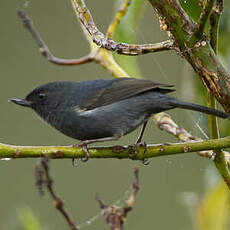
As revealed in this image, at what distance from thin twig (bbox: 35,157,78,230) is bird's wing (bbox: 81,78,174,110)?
5.04 feet

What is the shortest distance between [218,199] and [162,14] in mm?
905

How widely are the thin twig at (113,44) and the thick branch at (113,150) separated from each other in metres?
0.43

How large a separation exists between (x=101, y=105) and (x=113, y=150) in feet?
2.91

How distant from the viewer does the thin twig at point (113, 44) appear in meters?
2.13

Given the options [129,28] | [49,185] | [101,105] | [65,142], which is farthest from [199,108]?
[65,142]

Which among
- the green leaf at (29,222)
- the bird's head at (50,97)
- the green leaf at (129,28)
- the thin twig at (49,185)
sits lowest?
the green leaf at (29,222)

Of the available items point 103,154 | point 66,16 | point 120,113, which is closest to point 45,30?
point 66,16

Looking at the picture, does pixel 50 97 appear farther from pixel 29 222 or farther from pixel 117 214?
pixel 117 214

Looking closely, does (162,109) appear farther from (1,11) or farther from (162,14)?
(1,11)

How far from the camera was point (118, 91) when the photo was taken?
3.12 m

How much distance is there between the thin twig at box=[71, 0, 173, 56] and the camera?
2.13 meters

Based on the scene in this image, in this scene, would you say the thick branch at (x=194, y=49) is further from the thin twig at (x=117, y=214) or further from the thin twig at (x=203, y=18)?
the thin twig at (x=117, y=214)

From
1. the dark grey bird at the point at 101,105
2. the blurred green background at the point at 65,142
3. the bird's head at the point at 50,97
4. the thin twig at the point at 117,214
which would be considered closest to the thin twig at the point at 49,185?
the thin twig at the point at 117,214

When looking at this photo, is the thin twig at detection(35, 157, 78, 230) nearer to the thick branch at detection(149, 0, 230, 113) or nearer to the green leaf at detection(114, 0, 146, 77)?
the thick branch at detection(149, 0, 230, 113)
